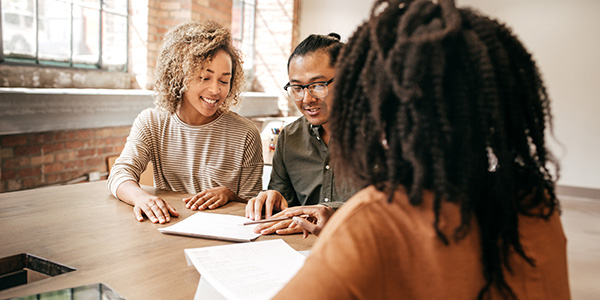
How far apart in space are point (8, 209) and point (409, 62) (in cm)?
150

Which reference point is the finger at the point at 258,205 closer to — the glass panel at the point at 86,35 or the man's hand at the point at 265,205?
the man's hand at the point at 265,205

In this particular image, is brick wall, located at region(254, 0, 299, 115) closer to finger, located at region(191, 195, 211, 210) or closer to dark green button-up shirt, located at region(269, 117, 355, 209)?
dark green button-up shirt, located at region(269, 117, 355, 209)

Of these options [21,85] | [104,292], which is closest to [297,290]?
[104,292]

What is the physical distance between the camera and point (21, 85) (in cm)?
323

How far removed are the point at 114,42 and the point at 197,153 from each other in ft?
7.77

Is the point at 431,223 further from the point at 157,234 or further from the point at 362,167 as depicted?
the point at 157,234

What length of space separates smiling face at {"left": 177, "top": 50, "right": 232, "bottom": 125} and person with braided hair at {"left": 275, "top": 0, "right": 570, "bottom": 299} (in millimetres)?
1467

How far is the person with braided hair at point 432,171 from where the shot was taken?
60 centimetres

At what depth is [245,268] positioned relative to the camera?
1.05 meters

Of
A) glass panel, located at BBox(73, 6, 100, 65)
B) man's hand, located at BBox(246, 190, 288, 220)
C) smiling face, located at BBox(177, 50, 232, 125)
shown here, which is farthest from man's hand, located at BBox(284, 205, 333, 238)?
glass panel, located at BBox(73, 6, 100, 65)

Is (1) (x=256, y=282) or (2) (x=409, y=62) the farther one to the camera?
(1) (x=256, y=282)

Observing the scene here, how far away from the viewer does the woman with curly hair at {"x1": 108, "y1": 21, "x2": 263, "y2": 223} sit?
2084mm

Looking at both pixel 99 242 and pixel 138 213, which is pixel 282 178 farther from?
pixel 99 242

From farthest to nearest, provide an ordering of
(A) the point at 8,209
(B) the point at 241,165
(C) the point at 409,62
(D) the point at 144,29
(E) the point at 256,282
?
(D) the point at 144,29 → (B) the point at 241,165 → (A) the point at 8,209 → (E) the point at 256,282 → (C) the point at 409,62
